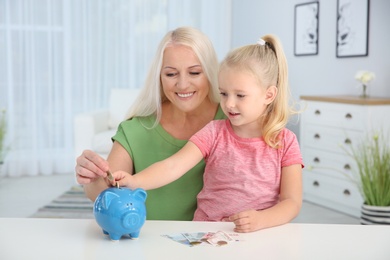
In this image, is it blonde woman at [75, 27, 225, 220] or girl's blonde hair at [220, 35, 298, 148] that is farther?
blonde woman at [75, 27, 225, 220]

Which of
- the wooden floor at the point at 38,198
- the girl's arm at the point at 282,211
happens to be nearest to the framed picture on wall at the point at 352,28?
the wooden floor at the point at 38,198

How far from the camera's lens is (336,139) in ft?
16.0

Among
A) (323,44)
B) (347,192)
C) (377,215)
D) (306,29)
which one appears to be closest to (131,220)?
(377,215)

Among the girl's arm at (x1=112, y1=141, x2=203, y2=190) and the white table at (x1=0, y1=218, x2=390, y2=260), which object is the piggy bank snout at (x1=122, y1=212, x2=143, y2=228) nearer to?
the white table at (x1=0, y1=218, x2=390, y2=260)

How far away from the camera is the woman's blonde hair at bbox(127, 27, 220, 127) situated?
196 cm

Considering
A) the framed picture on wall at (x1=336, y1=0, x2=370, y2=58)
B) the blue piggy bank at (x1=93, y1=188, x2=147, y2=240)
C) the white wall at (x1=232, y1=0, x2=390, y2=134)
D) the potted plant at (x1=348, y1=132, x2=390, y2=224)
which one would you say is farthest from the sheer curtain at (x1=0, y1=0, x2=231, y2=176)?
the blue piggy bank at (x1=93, y1=188, x2=147, y2=240)

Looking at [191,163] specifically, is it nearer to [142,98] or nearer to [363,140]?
[142,98]

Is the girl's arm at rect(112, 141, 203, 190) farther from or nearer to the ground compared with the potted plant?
farther from the ground

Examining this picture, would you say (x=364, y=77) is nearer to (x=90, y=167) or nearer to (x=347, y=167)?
(x=347, y=167)

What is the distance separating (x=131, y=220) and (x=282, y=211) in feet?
1.34

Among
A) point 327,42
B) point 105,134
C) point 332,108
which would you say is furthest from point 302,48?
point 105,134

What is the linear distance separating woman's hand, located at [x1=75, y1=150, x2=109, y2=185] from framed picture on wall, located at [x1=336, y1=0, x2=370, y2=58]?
3.95 m

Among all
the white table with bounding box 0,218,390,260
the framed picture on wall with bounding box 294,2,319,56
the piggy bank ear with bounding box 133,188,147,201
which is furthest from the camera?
the framed picture on wall with bounding box 294,2,319,56

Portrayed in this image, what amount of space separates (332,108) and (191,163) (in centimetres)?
336
